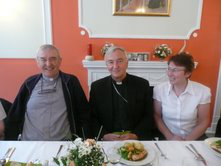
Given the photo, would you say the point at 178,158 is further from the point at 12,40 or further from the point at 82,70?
the point at 12,40

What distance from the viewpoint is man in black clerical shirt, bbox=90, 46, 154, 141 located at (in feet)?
6.34

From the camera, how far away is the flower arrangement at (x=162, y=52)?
10.5 ft

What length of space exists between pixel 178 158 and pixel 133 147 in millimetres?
255

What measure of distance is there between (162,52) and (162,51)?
0.05 feet

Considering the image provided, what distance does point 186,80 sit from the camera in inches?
71.5

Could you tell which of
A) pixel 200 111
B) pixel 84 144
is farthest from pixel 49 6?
pixel 84 144

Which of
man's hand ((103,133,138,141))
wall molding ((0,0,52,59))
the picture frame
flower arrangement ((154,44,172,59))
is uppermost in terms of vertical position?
wall molding ((0,0,52,59))

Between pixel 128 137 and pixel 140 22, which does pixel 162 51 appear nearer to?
pixel 140 22

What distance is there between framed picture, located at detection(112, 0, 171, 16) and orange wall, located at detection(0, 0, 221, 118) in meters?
0.41

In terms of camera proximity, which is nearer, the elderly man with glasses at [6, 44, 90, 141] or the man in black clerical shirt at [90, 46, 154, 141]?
the elderly man with glasses at [6, 44, 90, 141]

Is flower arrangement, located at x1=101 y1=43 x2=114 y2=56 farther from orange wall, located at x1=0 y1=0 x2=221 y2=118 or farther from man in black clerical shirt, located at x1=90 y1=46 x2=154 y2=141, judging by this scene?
man in black clerical shirt, located at x1=90 y1=46 x2=154 y2=141

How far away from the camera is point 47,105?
1.75 metres

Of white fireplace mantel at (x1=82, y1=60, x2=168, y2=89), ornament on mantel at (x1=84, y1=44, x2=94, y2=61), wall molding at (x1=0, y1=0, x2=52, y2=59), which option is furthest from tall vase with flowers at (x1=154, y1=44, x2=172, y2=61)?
wall molding at (x1=0, y1=0, x2=52, y2=59)

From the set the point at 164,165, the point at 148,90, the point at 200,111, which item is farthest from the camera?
the point at 148,90
